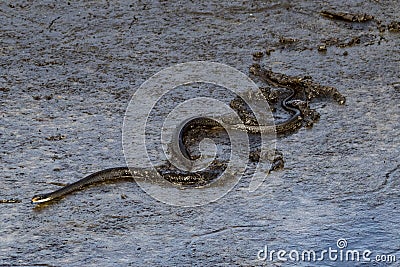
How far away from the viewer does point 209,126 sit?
21.2ft

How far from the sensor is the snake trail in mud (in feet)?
18.6

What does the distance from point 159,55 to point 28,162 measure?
218cm

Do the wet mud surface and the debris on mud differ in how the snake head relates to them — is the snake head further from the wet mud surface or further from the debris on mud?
the debris on mud

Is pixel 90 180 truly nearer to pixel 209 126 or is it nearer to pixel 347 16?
pixel 209 126

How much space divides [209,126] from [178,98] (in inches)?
22.2

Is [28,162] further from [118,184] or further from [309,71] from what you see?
[309,71]

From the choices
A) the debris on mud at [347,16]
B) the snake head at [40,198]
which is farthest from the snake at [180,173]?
the debris on mud at [347,16]

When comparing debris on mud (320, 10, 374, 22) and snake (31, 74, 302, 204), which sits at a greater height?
debris on mud (320, 10, 374, 22)

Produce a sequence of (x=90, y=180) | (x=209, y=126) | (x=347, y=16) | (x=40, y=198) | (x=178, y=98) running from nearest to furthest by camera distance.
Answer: (x=40, y=198) < (x=90, y=180) < (x=209, y=126) < (x=178, y=98) < (x=347, y=16)

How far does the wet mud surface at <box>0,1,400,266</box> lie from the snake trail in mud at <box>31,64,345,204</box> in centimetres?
9

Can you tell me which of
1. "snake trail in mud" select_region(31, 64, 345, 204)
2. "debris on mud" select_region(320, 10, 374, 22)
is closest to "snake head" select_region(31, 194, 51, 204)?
"snake trail in mud" select_region(31, 64, 345, 204)

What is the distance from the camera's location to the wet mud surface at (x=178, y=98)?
5094 millimetres

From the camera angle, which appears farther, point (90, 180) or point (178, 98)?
A: point (178, 98)

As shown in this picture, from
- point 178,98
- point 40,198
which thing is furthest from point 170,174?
point 178,98
